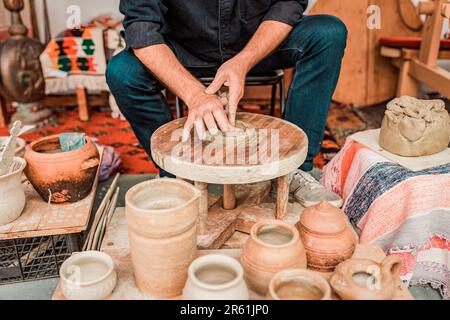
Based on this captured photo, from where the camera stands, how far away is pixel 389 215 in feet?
5.91

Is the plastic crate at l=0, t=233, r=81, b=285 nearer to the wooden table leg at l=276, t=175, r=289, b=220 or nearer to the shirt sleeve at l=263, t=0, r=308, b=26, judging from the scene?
the wooden table leg at l=276, t=175, r=289, b=220

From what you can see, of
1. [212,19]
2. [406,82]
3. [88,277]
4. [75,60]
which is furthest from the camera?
[75,60]

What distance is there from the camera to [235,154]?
147cm

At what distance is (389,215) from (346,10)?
2.53 metres

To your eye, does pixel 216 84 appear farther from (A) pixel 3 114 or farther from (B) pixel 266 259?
(A) pixel 3 114

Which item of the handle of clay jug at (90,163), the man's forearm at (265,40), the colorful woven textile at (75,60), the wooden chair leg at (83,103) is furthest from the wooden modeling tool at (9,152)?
the wooden chair leg at (83,103)

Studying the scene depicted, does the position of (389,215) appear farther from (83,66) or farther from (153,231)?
(83,66)

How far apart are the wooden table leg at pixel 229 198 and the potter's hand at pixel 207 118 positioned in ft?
1.04

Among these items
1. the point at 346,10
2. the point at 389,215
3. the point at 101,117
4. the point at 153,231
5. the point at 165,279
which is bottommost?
the point at 101,117

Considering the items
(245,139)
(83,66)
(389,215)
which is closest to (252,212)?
(245,139)

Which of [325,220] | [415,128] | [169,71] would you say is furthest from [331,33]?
[325,220]

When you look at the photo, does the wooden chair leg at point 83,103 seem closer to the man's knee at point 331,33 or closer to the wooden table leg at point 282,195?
the man's knee at point 331,33

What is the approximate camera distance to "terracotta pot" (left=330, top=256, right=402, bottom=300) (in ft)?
3.73

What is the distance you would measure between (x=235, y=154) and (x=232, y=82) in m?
0.36
